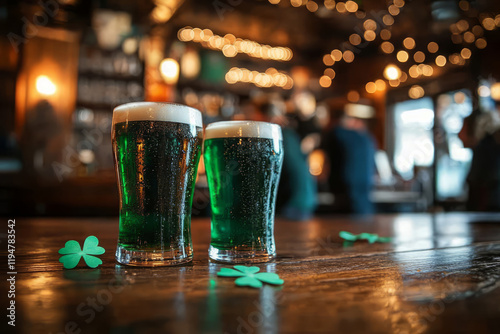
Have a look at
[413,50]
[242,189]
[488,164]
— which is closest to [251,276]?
[242,189]

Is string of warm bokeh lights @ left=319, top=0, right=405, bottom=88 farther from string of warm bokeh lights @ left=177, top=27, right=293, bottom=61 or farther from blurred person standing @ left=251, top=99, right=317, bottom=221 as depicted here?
blurred person standing @ left=251, top=99, right=317, bottom=221

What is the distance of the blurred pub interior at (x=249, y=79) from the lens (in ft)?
14.5

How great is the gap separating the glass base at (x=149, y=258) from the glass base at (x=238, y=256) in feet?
0.24

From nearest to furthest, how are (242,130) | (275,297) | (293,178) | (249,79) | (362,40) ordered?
1. (275,297)
2. (242,130)
3. (293,178)
4. (249,79)
5. (362,40)

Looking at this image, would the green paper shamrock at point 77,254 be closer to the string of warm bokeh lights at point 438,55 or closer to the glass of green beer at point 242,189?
the glass of green beer at point 242,189

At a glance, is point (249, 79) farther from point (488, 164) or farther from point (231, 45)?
point (488, 164)

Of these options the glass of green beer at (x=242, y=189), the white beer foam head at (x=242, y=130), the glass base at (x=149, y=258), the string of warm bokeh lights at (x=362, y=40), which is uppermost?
the string of warm bokeh lights at (x=362, y=40)

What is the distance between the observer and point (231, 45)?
6062 mm

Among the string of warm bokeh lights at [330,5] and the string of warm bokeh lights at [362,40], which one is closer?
the string of warm bokeh lights at [330,5]

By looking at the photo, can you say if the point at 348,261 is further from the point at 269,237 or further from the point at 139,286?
the point at 139,286

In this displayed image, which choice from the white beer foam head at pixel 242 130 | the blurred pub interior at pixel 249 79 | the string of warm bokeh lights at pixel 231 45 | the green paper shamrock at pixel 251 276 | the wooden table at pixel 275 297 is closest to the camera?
the wooden table at pixel 275 297

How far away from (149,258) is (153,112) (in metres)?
0.24

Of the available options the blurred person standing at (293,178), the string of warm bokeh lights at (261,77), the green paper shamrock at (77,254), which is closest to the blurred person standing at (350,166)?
the blurred person standing at (293,178)

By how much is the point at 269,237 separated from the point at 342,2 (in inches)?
155
